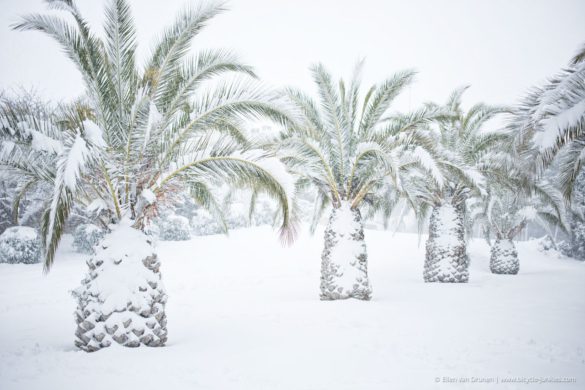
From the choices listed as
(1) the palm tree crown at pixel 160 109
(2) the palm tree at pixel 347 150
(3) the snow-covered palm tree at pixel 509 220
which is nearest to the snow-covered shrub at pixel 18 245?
(1) the palm tree crown at pixel 160 109

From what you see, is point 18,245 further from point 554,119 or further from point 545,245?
point 545,245

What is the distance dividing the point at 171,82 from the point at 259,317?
194 inches

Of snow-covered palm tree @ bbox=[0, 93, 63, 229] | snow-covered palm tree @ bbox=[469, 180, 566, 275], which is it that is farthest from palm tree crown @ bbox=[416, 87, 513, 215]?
snow-covered palm tree @ bbox=[0, 93, 63, 229]

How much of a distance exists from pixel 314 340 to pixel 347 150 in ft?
17.0

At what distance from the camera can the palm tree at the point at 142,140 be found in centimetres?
565

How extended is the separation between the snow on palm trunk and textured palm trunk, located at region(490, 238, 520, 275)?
17.0 m

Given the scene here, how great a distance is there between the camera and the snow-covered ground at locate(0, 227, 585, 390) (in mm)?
4383

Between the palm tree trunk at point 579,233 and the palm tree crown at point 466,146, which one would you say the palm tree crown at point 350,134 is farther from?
the palm tree trunk at point 579,233

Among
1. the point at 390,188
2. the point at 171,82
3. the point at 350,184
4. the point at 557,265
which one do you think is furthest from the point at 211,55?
the point at 557,265

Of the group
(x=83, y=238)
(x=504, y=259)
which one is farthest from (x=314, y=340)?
(x=83, y=238)

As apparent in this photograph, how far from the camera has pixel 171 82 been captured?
6711mm

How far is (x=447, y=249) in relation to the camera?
1323cm

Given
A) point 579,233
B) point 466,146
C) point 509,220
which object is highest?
point 466,146

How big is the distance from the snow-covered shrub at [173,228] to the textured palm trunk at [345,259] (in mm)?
15054
